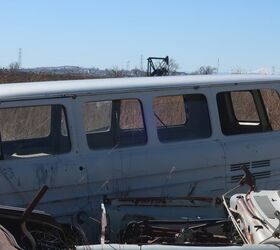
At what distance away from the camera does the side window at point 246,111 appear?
6.55m

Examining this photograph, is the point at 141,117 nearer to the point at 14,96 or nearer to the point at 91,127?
the point at 91,127

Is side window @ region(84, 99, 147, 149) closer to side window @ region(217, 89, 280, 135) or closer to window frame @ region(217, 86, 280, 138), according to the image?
window frame @ region(217, 86, 280, 138)

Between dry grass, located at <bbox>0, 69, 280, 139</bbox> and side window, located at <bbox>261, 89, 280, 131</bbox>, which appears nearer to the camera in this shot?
dry grass, located at <bbox>0, 69, 280, 139</bbox>

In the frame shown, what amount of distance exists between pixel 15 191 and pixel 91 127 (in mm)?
1070

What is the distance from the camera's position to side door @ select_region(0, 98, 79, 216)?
204 inches

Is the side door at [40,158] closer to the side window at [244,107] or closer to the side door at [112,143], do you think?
the side door at [112,143]

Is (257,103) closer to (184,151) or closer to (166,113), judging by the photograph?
(166,113)

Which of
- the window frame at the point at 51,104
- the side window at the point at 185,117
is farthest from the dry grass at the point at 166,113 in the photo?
the window frame at the point at 51,104

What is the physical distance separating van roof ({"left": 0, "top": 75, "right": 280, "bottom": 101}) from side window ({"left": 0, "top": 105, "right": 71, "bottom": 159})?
5.5 inches

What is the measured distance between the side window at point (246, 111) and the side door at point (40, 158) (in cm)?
175

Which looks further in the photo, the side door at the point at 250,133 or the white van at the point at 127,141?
the side door at the point at 250,133

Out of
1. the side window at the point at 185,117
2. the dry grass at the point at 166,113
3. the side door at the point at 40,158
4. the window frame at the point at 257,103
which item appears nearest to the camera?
the side door at the point at 40,158

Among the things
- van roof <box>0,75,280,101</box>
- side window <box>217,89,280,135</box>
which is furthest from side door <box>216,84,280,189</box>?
van roof <box>0,75,280,101</box>

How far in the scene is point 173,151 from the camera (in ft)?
19.1
